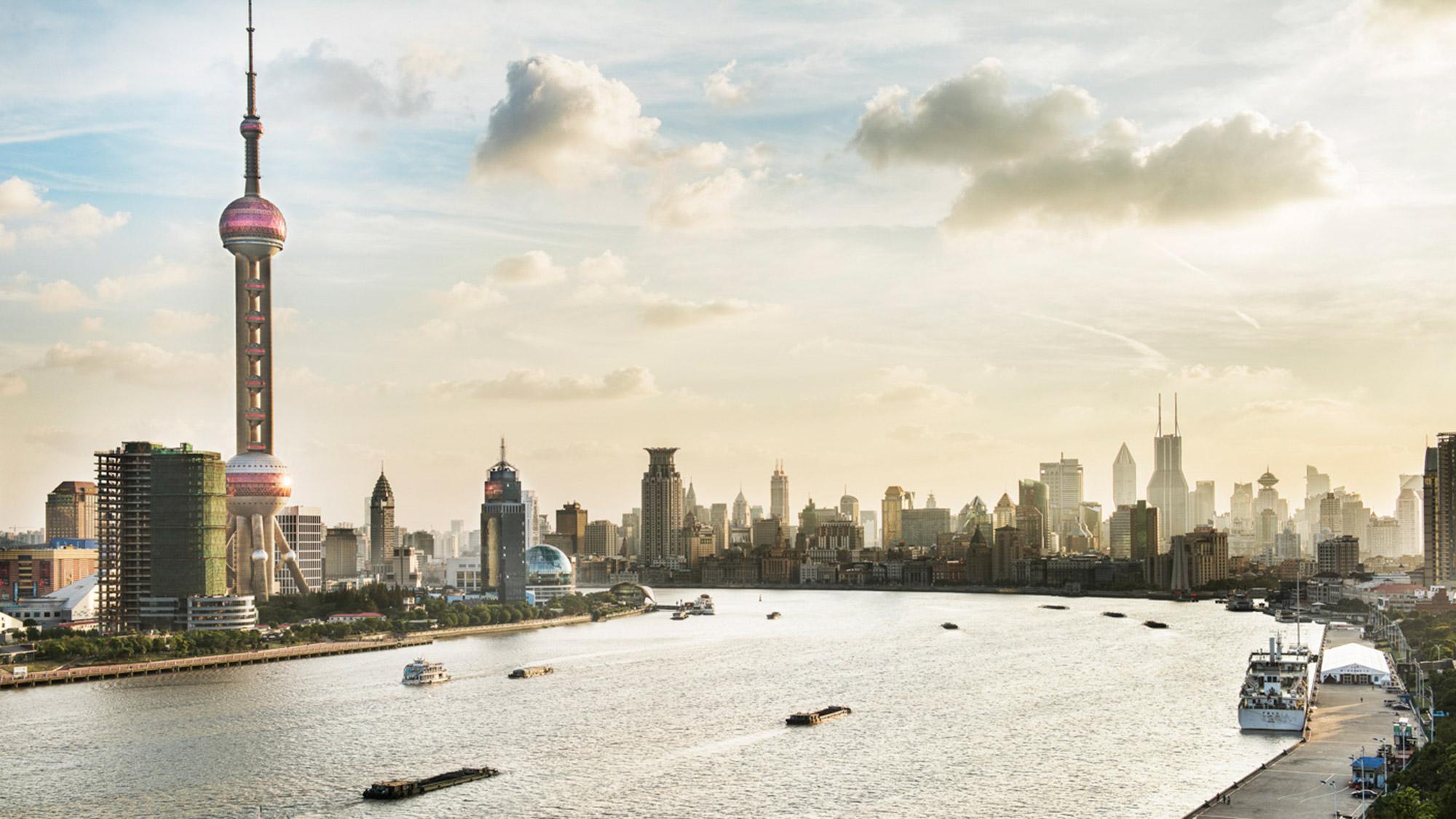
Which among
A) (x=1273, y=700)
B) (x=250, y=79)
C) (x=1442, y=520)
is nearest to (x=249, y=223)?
(x=250, y=79)

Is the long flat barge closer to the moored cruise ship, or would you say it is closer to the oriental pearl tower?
the oriental pearl tower

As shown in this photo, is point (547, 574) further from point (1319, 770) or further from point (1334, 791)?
point (1334, 791)

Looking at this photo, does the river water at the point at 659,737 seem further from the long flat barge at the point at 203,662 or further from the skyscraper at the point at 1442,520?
the skyscraper at the point at 1442,520

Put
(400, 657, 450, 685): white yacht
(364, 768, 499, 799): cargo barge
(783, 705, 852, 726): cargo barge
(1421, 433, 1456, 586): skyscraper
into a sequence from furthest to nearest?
(1421, 433, 1456, 586): skyscraper
(400, 657, 450, 685): white yacht
(783, 705, 852, 726): cargo barge
(364, 768, 499, 799): cargo barge

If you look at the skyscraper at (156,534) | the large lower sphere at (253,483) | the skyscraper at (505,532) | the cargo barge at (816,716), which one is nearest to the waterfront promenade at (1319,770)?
the cargo barge at (816,716)

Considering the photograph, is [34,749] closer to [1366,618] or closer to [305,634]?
[305,634]

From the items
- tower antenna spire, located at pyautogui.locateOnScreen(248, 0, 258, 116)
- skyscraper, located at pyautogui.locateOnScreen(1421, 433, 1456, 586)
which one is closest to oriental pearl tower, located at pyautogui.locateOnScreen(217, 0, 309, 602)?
tower antenna spire, located at pyautogui.locateOnScreen(248, 0, 258, 116)
